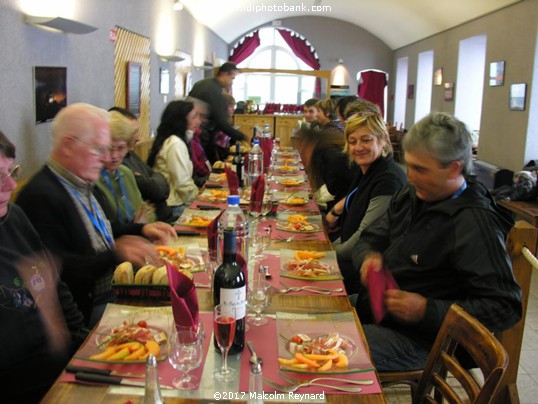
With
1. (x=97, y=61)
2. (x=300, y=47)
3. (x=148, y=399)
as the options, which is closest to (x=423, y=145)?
(x=148, y=399)

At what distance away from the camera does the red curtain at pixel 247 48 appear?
16.9 meters

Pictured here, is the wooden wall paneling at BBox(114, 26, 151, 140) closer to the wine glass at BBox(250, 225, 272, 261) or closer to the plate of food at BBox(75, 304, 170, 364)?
the wine glass at BBox(250, 225, 272, 261)

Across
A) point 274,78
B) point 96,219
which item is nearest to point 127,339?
point 96,219

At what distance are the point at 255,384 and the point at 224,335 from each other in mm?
269

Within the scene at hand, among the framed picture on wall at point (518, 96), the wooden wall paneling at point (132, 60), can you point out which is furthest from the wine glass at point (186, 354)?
the framed picture on wall at point (518, 96)

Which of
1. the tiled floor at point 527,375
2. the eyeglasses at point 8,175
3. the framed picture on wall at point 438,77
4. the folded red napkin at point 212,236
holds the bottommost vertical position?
the tiled floor at point 527,375

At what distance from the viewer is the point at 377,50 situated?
16.8 metres

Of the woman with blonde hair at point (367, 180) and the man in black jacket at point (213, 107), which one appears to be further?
the man in black jacket at point (213, 107)

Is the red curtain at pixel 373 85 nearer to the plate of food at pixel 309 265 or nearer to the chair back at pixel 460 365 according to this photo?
the plate of food at pixel 309 265

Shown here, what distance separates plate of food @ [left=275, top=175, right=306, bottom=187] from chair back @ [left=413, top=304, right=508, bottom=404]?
289 cm

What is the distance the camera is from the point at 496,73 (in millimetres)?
8406

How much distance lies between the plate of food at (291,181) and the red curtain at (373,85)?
12.4m

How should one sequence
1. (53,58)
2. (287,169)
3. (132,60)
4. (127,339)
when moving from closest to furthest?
(127,339) → (53,58) → (287,169) → (132,60)

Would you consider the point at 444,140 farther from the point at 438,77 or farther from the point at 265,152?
the point at 438,77
